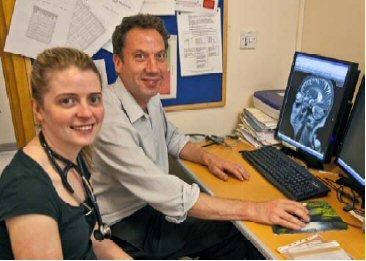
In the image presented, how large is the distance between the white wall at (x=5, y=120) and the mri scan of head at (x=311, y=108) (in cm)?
145

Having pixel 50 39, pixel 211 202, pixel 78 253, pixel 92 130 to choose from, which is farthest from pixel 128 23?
pixel 78 253

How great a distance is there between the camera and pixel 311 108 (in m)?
1.65

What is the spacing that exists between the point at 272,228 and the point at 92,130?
2.08ft

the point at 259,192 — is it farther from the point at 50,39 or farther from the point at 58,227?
the point at 50,39

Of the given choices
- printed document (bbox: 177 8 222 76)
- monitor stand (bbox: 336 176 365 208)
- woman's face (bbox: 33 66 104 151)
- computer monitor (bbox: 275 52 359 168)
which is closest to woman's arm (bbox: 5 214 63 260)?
woman's face (bbox: 33 66 104 151)

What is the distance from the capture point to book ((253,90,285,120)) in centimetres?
192

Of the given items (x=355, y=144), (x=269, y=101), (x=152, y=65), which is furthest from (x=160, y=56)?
(x=355, y=144)

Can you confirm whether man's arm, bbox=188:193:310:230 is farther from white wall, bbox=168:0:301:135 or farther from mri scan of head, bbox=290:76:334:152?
white wall, bbox=168:0:301:135

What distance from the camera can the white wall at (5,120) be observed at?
1.93 meters

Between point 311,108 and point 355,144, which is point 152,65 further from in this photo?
point 355,144

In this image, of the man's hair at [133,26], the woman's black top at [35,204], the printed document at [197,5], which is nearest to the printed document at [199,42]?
the printed document at [197,5]

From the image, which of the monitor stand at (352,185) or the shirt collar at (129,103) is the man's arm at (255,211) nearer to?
the monitor stand at (352,185)

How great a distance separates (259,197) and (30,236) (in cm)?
82

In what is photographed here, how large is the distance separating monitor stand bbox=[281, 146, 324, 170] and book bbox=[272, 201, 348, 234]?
1.16ft
